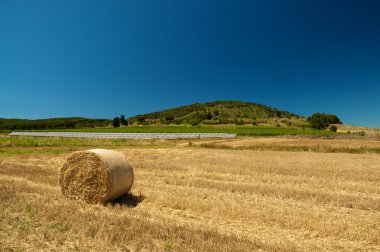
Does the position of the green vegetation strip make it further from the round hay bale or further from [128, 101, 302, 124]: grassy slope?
[128, 101, 302, 124]: grassy slope

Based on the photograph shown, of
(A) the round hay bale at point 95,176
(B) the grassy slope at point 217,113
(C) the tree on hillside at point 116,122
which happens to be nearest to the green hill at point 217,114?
(B) the grassy slope at point 217,113

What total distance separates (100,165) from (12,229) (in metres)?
3.31

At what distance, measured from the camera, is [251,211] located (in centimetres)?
801

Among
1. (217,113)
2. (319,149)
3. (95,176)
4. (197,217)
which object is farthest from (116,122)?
(197,217)

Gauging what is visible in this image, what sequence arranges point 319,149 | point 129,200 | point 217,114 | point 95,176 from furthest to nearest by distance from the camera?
point 217,114 → point 319,149 → point 129,200 → point 95,176

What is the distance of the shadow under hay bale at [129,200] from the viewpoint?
897 cm

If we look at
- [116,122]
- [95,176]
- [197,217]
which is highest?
[116,122]

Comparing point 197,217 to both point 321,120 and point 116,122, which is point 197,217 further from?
point 116,122

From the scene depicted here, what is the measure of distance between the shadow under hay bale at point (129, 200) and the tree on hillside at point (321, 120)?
90.4 metres

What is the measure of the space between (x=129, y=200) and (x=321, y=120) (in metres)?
93.8

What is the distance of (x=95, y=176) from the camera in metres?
9.30

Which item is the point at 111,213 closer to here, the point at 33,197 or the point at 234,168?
the point at 33,197

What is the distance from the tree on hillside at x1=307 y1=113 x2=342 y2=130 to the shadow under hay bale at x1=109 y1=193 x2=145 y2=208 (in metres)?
90.4

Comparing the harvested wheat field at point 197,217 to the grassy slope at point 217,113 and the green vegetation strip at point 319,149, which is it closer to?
the green vegetation strip at point 319,149
